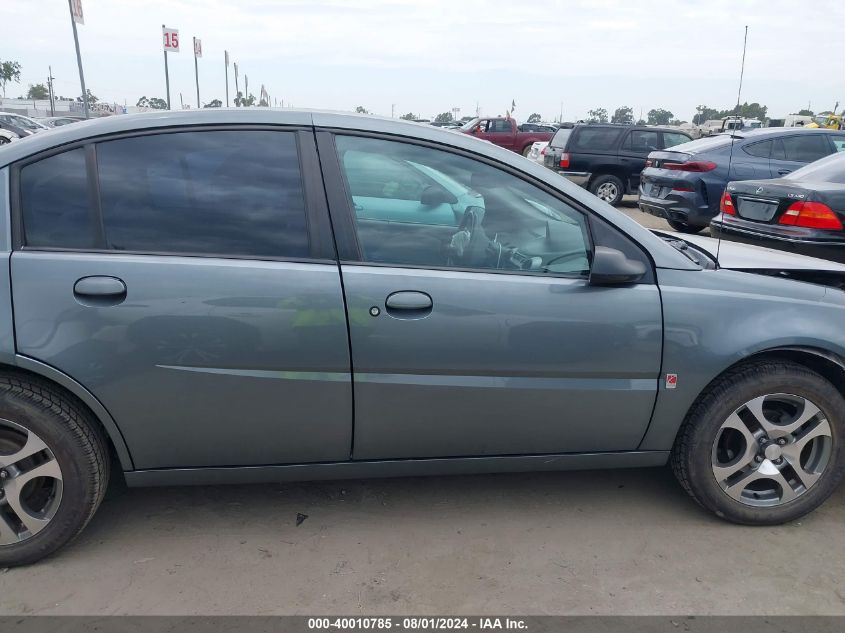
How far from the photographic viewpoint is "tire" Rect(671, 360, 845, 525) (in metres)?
2.73

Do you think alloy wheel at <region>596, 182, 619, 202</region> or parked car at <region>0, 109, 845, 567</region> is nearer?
parked car at <region>0, 109, 845, 567</region>

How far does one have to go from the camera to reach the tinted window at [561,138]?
1348cm

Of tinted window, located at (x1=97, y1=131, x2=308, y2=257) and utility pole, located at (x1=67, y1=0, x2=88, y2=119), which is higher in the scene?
utility pole, located at (x1=67, y1=0, x2=88, y2=119)

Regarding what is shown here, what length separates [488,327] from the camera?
251 cm

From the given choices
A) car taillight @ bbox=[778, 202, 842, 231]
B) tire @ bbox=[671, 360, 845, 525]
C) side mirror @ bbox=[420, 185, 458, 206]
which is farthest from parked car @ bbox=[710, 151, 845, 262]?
side mirror @ bbox=[420, 185, 458, 206]

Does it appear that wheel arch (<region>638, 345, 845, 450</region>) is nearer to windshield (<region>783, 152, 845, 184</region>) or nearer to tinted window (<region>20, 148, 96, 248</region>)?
tinted window (<region>20, 148, 96, 248</region>)

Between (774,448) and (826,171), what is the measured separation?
368 cm

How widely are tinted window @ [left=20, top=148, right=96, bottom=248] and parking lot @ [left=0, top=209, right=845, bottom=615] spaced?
4.04 feet

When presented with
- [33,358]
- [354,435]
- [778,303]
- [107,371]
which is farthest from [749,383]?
[33,358]

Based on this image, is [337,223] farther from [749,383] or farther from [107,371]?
[749,383]

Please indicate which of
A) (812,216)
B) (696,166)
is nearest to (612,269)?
(812,216)

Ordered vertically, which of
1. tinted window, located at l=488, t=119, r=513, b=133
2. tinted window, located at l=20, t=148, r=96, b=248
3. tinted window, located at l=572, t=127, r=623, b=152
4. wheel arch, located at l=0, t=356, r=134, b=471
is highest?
tinted window, located at l=488, t=119, r=513, b=133

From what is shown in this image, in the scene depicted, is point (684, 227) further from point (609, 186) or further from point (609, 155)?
point (609, 155)

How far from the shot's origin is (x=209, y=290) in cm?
239
